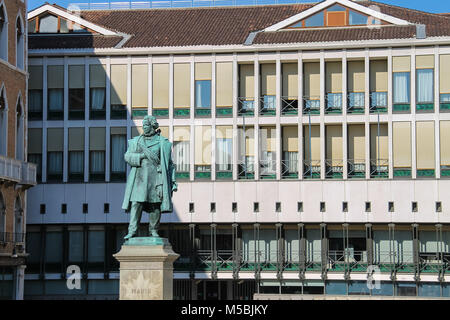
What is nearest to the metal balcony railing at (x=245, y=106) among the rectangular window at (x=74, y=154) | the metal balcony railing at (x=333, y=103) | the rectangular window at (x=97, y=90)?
the metal balcony railing at (x=333, y=103)

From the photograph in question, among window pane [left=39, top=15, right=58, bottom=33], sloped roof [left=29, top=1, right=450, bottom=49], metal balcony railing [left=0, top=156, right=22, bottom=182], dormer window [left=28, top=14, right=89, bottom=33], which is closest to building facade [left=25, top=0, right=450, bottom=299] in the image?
sloped roof [left=29, top=1, right=450, bottom=49]

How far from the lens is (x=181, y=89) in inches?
2537

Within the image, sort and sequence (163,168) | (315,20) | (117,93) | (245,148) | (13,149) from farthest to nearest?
(117,93) → (315,20) → (245,148) → (13,149) → (163,168)

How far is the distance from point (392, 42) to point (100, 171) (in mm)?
18059

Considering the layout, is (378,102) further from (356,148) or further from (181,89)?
(181,89)

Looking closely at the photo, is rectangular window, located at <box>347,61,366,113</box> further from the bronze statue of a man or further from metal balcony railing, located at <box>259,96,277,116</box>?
the bronze statue of a man

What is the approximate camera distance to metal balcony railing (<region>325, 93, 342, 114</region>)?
63300mm

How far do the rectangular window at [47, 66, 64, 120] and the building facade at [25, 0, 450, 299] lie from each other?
3.9 inches

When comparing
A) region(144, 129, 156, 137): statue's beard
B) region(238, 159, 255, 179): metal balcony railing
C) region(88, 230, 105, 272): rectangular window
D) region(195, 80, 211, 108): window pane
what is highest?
region(195, 80, 211, 108): window pane

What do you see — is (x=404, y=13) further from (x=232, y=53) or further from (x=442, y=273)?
(x=442, y=273)

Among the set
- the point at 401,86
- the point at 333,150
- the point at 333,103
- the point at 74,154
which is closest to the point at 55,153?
the point at 74,154

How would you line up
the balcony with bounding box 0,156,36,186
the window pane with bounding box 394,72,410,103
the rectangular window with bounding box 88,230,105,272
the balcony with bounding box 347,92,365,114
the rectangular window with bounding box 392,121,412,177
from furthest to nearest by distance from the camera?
the rectangular window with bounding box 88,230,105,272, the balcony with bounding box 347,92,365,114, the window pane with bounding box 394,72,410,103, the rectangular window with bounding box 392,121,412,177, the balcony with bounding box 0,156,36,186

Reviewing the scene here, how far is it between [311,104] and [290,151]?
2.92m
